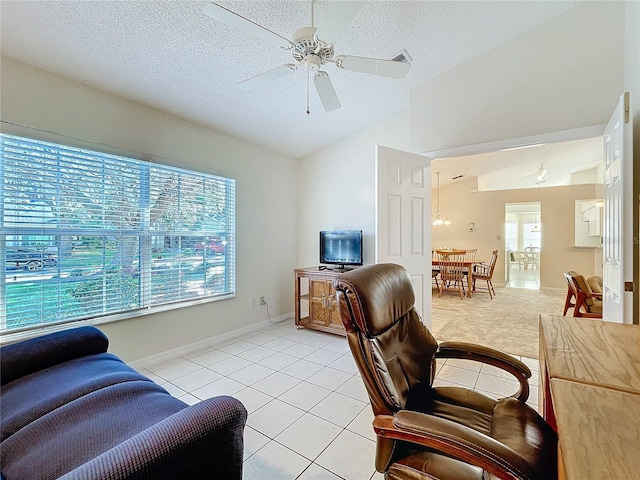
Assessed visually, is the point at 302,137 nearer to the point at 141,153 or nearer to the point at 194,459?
the point at 141,153

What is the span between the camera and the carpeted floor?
3496 millimetres

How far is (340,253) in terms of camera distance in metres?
4.00

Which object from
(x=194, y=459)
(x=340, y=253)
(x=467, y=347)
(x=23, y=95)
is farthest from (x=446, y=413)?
(x=23, y=95)

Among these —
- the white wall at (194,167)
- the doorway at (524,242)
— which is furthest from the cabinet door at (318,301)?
the doorway at (524,242)

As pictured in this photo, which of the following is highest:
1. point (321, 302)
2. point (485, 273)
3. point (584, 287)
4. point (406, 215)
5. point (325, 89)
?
point (325, 89)

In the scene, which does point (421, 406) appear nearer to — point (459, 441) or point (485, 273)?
point (459, 441)

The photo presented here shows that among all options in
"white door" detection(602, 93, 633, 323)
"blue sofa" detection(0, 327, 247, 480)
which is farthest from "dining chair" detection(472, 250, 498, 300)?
"blue sofa" detection(0, 327, 247, 480)

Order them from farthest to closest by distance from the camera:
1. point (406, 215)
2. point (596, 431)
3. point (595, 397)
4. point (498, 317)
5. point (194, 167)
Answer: point (498, 317), point (194, 167), point (406, 215), point (595, 397), point (596, 431)

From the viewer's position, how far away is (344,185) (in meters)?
4.16

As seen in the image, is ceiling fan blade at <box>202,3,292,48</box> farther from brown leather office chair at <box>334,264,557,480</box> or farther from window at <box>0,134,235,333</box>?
window at <box>0,134,235,333</box>

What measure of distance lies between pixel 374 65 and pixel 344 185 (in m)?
2.32

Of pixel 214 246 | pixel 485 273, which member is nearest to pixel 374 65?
pixel 214 246

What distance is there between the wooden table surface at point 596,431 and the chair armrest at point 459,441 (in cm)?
16

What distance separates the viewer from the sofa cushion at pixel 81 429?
0.96m
